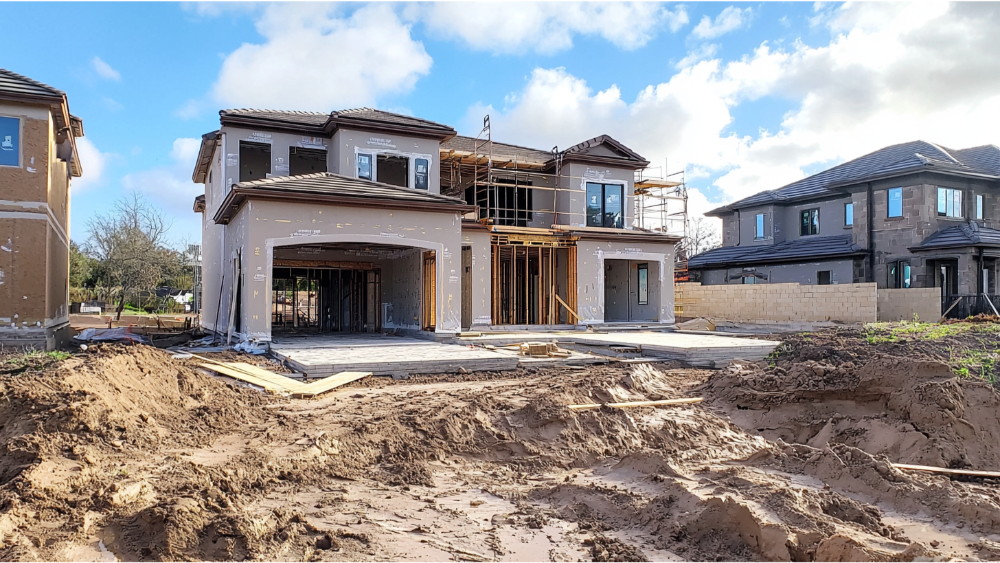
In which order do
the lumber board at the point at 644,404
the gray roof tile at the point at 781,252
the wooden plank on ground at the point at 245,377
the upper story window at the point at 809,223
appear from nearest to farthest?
the lumber board at the point at 644,404
the wooden plank on ground at the point at 245,377
the gray roof tile at the point at 781,252
the upper story window at the point at 809,223

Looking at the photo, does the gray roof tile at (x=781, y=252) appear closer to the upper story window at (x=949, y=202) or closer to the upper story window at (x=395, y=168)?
the upper story window at (x=949, y=202)

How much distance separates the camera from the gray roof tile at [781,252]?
28516 mm

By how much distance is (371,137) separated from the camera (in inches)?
798

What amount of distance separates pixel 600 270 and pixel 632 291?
389cm

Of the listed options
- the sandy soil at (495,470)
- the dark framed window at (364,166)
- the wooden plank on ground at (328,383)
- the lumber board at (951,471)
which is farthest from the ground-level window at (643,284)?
the lumber board at (951,471)

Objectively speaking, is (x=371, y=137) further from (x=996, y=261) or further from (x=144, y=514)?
(x=996, y=261)

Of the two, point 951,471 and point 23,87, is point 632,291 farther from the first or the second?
point 23,87

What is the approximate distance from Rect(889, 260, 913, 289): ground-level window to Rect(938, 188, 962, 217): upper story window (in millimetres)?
2637

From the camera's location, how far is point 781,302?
25.8m

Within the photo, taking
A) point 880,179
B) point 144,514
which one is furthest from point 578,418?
point 880,179

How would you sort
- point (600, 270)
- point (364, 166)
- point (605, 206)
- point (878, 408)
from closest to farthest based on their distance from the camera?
point (878, 408) → point (364, 166) → point (600, 270) → point (605, 206)

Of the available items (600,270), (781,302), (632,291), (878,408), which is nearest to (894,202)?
(781,302)

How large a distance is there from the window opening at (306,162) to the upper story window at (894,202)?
24.2 metres

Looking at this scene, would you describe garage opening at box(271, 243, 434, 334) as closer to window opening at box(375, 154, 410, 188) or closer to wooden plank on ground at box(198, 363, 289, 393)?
window opening at box(375, 154, 410, 188)
